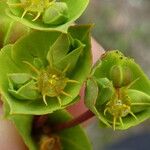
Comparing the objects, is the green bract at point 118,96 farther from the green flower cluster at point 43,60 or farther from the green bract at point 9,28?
the green bract at point 9,28

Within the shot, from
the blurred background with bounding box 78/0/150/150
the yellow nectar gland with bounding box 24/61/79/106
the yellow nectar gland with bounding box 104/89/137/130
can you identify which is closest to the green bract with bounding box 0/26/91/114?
the yellow nectar gland with bounding box 24/61/79/106

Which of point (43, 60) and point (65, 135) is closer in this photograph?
point (43, 60)

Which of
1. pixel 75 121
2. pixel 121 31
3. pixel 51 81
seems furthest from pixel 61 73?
pixel 121 31

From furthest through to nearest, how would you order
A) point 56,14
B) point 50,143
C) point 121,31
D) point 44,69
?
point 121,31 → point 50,143 → point 44,69 → point 56,14

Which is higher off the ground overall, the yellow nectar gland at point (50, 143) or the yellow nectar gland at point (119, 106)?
the yellow nectar gland at point (119, 106)

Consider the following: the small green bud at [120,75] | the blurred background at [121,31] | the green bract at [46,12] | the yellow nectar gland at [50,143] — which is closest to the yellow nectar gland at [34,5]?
the green bract at [46,12]

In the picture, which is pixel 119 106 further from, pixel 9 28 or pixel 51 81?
pixel 9 28
